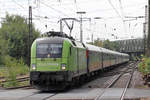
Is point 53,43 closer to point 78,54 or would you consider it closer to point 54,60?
point 54,60

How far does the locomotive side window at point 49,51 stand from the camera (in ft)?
54.6

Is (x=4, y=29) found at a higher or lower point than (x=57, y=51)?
higher

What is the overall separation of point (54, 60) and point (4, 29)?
138 feet

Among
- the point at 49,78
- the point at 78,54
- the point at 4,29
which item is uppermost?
the point at 4,29

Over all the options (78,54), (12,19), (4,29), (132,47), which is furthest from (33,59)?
(132,47)

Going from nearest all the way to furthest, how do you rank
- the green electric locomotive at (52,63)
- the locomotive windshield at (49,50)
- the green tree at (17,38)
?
the green electric locomotive at (52,63) < the locomotive windshield at (49,50) < the green tree at (17,38)

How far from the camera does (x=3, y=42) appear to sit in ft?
175

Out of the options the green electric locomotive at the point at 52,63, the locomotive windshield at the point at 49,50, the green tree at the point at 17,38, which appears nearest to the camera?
the green electric locomotive at the point at 52,63

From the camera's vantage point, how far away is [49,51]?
55.1ft

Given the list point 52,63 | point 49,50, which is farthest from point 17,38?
point 52,63

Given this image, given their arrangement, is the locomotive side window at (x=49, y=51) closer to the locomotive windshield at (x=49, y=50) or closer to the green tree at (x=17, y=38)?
the locomotive windshield at (x=49, y=50)

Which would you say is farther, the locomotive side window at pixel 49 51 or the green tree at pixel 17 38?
the green tree at pixel 17 38

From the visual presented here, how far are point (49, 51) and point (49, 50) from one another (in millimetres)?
62

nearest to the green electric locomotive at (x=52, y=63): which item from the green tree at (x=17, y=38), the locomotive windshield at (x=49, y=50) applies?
the locomotive windshield at (x=49, y=50)
